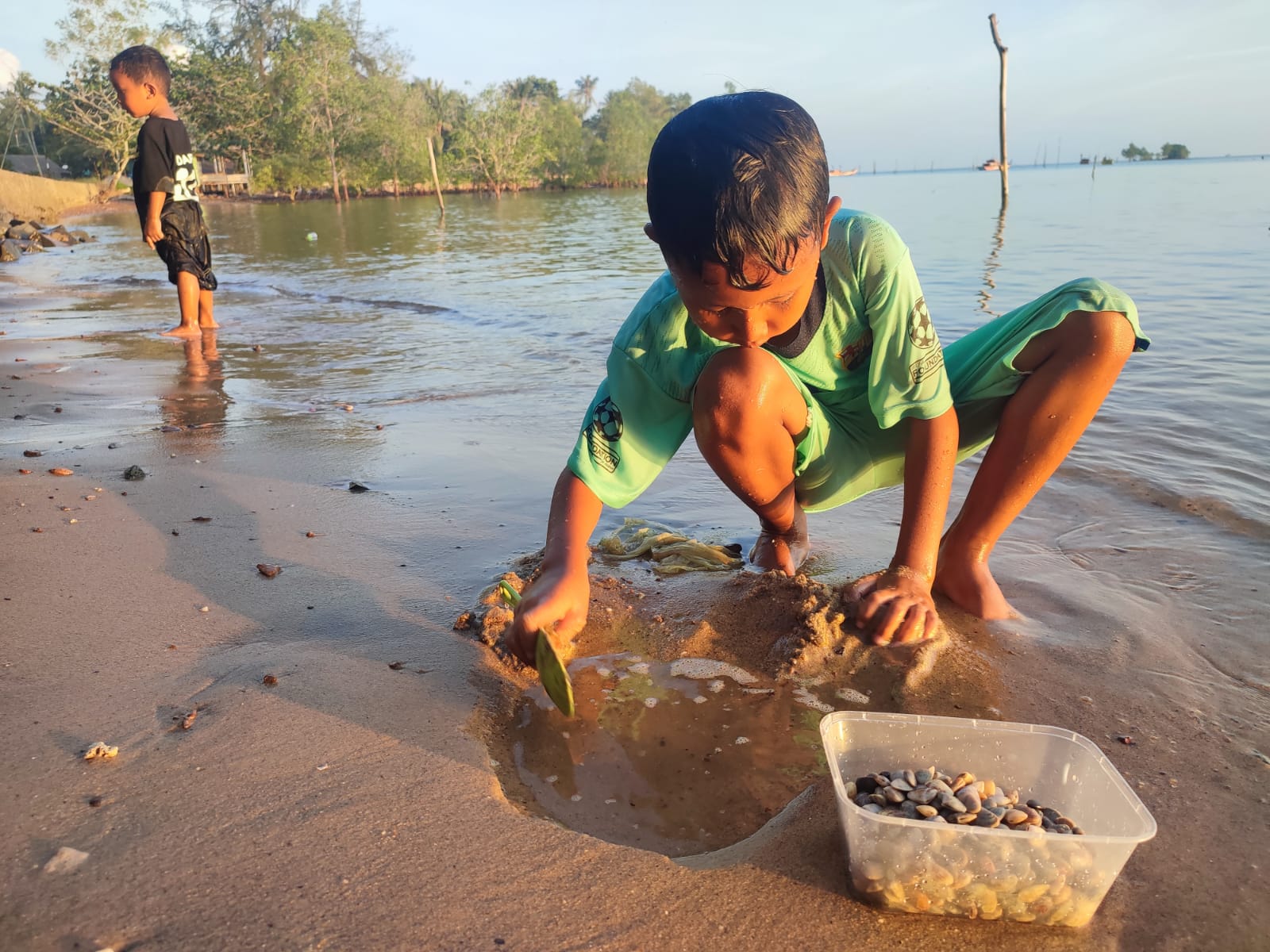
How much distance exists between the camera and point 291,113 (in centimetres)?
4031

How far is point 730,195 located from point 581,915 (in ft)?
3.61

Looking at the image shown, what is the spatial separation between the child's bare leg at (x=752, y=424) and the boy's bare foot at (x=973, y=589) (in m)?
0.42

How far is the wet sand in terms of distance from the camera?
3.55 feet

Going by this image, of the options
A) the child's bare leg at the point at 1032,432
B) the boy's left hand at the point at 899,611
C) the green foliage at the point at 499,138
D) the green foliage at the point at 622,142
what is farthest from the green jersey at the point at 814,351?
the green foliage at the point at 622,142

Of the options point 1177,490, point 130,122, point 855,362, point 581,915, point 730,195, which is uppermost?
point 130,122

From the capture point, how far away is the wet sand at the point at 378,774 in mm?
1082

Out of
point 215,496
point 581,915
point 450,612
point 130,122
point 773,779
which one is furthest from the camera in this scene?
point 130,122

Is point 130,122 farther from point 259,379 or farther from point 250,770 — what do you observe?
point 250,770

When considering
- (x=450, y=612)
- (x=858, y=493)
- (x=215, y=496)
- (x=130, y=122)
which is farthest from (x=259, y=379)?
(x=130, y=122)

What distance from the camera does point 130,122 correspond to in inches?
1335

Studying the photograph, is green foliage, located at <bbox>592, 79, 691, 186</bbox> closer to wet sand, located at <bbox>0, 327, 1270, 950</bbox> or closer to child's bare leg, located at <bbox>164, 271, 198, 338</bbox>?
child's bare leg, located at <bbox>164, 271, 198, 338</bbox>

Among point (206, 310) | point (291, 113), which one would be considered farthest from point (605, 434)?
point (291, 113)

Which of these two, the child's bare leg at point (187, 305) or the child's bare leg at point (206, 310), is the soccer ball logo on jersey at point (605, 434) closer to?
the child's bare leg at point (187, 305)

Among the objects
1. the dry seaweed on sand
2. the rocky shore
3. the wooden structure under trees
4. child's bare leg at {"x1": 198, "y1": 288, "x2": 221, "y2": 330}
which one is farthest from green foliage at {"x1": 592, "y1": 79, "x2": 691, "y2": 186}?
the dry seaweed on sand
